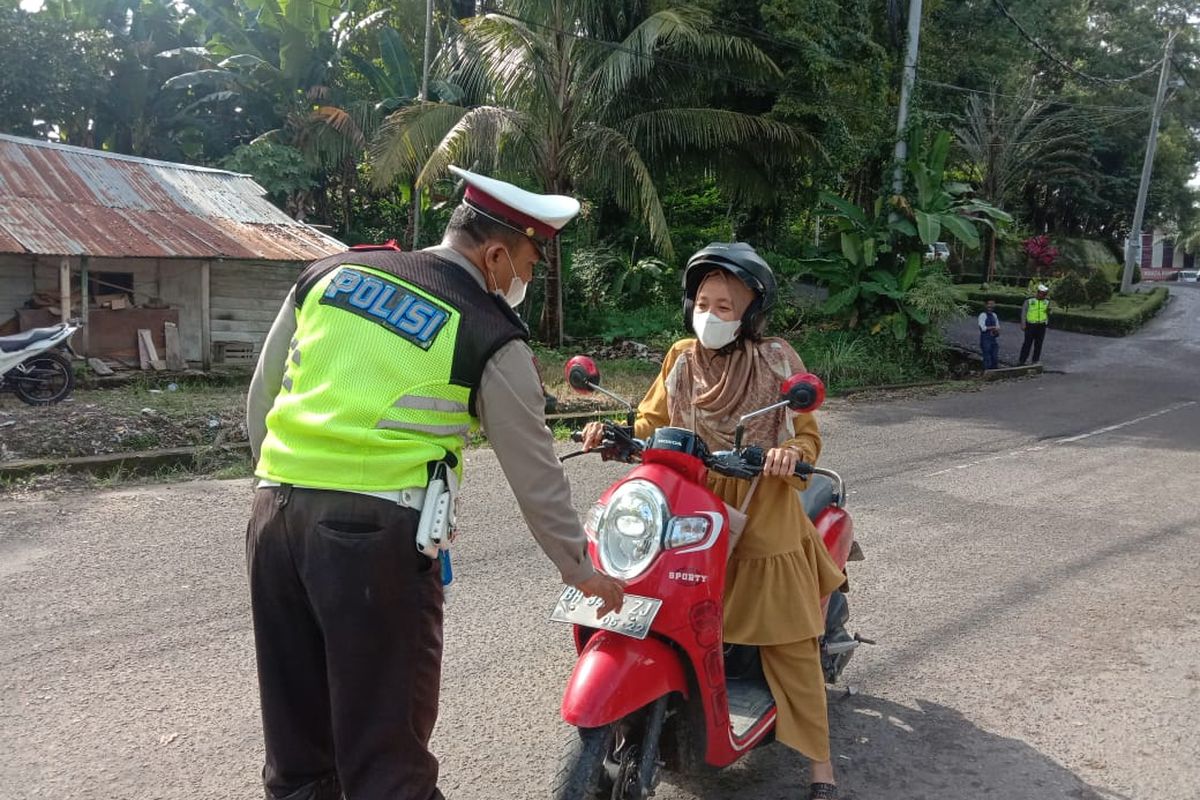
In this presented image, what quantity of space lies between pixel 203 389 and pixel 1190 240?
70795 millimetres

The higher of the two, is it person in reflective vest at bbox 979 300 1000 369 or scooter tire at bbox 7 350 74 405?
person in reflective vest at bbox 979 300 1000 369

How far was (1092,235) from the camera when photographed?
38.9 m

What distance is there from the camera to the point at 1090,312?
1040 inches

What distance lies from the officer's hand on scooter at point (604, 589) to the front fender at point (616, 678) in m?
0.22

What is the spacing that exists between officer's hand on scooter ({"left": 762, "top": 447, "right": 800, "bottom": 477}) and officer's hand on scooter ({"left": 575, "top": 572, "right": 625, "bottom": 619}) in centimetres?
68

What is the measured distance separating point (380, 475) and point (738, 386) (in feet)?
5.24

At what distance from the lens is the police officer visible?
211cm

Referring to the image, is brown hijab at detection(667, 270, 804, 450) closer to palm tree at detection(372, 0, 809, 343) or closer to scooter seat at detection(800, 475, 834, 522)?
scooter seat at detection(800, 475, 834, 522)

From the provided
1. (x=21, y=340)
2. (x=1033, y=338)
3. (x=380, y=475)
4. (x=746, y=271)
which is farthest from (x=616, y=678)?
(x=1033, y=338)

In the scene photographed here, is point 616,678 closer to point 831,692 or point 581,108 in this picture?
point 831,692

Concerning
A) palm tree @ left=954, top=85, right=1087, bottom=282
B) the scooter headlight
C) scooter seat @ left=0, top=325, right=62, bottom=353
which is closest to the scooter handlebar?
the scooter headlight

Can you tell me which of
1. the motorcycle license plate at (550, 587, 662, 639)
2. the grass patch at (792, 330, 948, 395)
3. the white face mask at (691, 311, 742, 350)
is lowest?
the grass patch at (792, 330, 948, 395)

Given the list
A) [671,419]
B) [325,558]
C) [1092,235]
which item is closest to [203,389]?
[671,419]

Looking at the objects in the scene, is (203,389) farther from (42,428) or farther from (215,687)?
(215,687)
